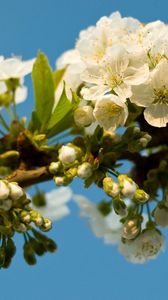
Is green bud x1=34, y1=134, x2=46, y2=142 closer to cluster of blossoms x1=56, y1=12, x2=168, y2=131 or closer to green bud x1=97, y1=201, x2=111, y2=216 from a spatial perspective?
cluster of blossoms x1=56, y1=12, x2=168, y2=131

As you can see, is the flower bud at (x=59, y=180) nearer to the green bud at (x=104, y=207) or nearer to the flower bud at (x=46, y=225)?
the flower bud at (x=46, y=225)

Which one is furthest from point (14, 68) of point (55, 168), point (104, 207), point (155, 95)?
point (104, 207)

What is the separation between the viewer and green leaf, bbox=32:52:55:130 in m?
2.96

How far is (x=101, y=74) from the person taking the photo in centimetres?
267

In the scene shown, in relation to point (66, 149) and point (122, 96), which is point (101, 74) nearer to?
point (122, 96)

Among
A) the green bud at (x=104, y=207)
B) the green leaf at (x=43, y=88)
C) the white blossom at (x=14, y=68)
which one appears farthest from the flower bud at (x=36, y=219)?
the green bud at (x=104, y=207)

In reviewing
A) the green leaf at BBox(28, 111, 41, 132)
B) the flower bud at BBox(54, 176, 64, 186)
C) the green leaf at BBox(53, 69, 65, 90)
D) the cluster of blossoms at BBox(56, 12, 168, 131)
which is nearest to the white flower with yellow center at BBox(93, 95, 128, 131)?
the cluster of blossoms at BBox(56, 12, 168, 131)

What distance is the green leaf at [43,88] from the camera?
2.96 metres

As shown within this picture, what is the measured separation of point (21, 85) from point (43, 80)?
1.48 ft

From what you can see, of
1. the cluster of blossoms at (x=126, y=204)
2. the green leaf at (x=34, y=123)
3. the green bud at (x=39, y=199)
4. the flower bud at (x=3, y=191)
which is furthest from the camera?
the green bud at (x=39, y=199)

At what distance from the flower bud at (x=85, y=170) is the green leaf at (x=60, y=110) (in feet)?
1.23

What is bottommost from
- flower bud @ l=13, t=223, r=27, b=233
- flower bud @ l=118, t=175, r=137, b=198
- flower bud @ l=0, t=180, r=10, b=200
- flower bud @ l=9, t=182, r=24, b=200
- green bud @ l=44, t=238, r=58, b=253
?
green bud @ l=44, t=238, r=58, b=253

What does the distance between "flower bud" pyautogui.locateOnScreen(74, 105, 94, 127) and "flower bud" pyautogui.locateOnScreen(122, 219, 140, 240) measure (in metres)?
0.47

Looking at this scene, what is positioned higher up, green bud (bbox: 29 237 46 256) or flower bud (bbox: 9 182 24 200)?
flower bud (bbox: 9 182 24 200)
